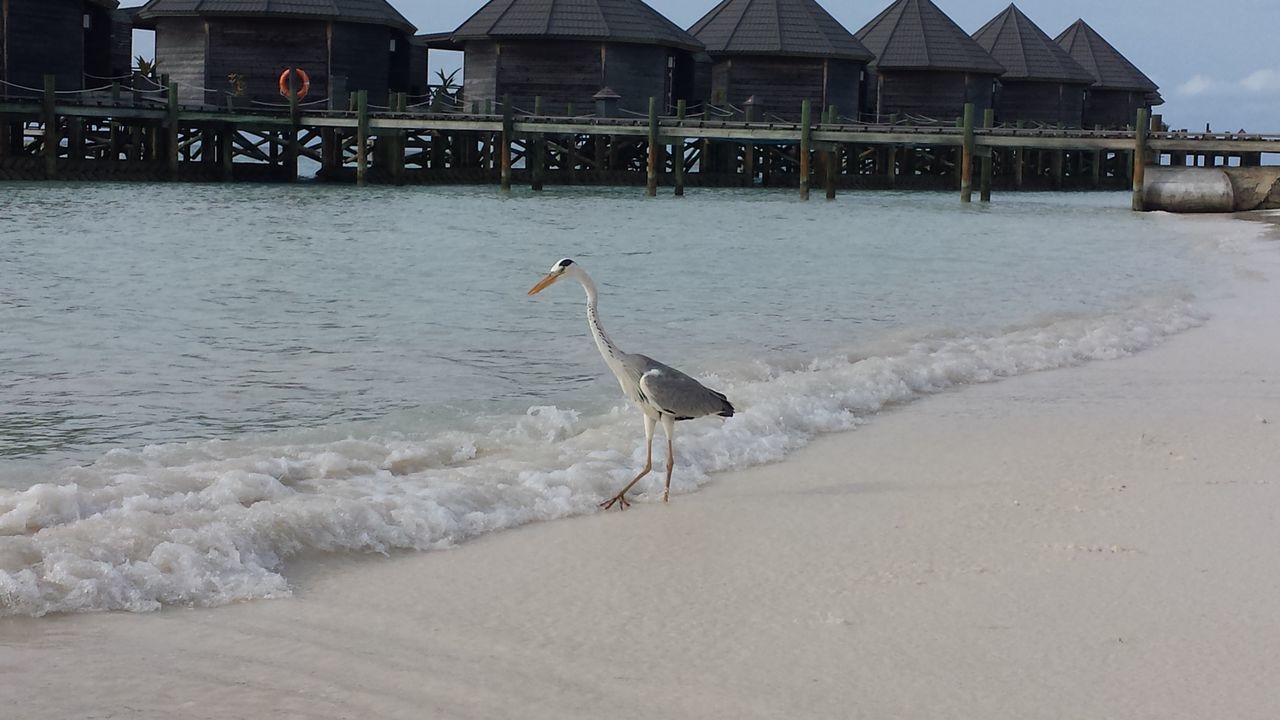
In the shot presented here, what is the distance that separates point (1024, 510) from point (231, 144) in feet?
117

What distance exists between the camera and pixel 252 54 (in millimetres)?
40375

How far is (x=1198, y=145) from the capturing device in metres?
32.7

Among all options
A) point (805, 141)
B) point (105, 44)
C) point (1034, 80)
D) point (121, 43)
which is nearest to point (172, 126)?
point (105, 44)

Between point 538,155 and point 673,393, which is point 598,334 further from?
point 538,155

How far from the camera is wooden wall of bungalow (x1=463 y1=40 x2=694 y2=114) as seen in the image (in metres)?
41.8

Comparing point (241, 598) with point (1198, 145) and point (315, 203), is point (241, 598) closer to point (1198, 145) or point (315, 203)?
point (315, 203)

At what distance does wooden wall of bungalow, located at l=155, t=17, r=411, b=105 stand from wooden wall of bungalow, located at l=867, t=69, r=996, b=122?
1898 cm

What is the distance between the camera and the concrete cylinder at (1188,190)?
31359mm

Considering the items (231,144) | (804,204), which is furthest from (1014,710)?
(231,144)

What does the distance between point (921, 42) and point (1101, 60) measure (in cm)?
1571

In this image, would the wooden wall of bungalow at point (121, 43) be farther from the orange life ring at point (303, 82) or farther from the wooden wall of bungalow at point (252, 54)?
the orange life ring at point (303, 82)

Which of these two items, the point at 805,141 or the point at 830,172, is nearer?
the point at 805,141

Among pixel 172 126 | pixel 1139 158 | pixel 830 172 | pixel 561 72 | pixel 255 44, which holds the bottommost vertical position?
pixel 830 172

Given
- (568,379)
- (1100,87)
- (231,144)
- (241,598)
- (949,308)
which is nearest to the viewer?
(241,598)
